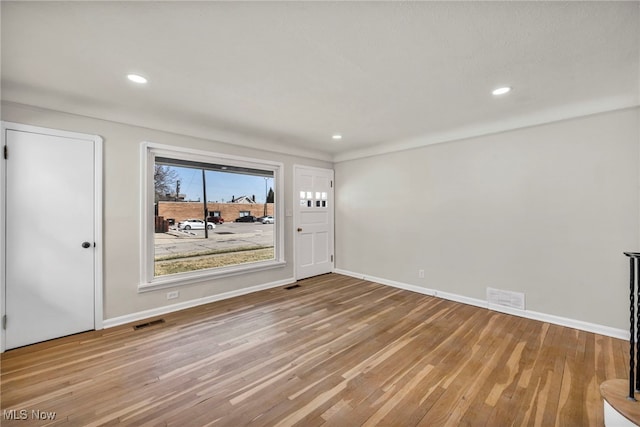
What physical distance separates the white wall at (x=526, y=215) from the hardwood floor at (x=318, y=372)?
0.53m

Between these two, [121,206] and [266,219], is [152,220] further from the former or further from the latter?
[266,219]

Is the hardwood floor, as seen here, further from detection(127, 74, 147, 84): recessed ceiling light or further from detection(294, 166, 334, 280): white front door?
detection(127, 74, 147, 84): recessed ceiling light

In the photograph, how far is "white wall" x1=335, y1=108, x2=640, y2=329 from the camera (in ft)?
8.81

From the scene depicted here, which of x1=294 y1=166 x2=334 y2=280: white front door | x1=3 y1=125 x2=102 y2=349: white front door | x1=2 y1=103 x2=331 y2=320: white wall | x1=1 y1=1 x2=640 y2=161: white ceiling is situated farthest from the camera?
x1=294 y1=166 x2=334 y2=280: white front door

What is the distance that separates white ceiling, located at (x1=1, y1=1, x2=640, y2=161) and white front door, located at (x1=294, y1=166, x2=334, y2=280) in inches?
69.2

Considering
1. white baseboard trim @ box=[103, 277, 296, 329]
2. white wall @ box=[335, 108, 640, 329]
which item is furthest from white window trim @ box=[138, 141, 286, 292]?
white wall @ box=[335, 108, 640, 329]

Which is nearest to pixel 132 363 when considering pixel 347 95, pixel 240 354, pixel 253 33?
pixel 240 354

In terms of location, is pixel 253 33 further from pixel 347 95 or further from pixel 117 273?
pixel 117 273

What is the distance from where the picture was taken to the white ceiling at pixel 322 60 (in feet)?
5.00

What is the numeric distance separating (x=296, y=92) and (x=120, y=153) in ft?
7.25

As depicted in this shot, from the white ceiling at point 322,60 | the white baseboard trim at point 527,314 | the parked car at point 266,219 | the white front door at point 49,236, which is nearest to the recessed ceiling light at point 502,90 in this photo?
the white ceiling at point 322,60

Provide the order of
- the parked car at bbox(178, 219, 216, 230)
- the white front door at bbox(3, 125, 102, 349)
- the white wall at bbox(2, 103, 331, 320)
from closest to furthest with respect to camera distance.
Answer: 1. the white front door at bbox(3, 125, 102, 349)
2. the white wall at bbox(2, 103, 331, 320)
3. the parked car at bbox(178, 219, 216, 230)

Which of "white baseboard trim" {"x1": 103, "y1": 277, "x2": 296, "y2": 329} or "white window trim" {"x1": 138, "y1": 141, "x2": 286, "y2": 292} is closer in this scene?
"white baseboard trim" {"x1": 103, "y1": 277, "x2": 296, "y2": 329}

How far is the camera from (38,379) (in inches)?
78.7
